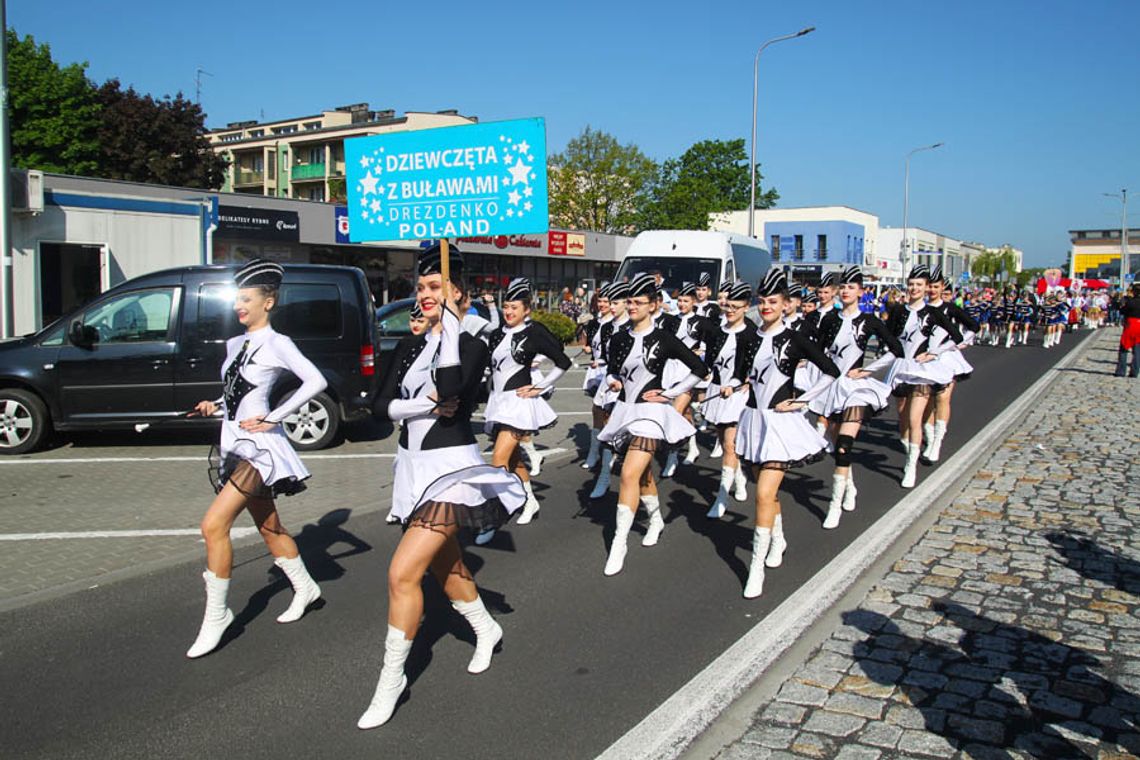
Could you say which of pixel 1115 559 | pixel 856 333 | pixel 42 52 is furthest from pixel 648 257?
pixel 42 52

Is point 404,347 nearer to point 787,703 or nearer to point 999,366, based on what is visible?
point 787,703

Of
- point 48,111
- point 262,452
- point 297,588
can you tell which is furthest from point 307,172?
point 262,452

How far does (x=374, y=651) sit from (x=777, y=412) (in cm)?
302

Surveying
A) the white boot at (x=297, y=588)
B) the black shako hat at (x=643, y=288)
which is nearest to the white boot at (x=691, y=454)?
the black shako hat at (x=643, y=288)

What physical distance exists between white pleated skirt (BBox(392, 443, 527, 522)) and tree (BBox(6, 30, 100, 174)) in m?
42.5

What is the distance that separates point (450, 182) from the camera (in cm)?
791

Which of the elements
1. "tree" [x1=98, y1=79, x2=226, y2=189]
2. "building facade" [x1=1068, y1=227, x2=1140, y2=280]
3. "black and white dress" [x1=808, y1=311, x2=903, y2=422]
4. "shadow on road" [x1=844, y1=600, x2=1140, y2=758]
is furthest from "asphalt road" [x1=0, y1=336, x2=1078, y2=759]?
"building facade" [x1=1068, y1=227, x2=1140, y2=280]

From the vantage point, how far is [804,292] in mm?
12336

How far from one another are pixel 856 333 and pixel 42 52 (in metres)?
44.3

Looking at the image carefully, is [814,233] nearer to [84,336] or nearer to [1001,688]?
[84,336]

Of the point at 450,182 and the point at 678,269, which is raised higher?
the point at 450,182

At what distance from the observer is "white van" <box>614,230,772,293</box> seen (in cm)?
1872

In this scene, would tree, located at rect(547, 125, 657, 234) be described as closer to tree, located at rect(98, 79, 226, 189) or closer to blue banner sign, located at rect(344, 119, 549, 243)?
tree, located at rect(98, 79, 226, 189)

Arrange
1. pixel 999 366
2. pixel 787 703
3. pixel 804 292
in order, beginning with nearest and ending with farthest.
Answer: pixel 787 703 → pixel 804 292 → pixel 999 366
